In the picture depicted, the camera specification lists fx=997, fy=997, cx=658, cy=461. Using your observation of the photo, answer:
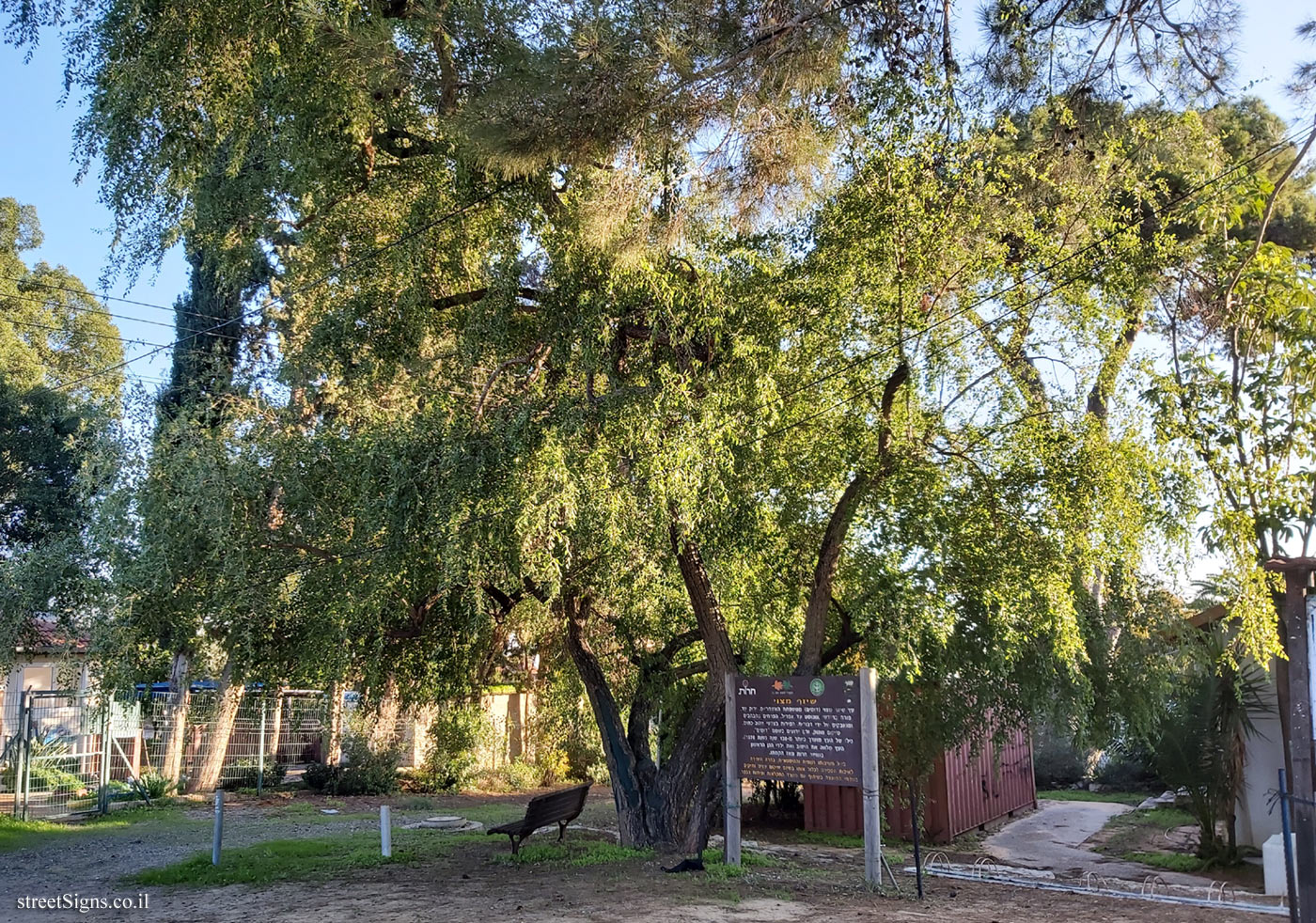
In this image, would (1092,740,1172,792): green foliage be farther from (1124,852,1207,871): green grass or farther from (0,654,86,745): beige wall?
(0,654,86,745): beige wall

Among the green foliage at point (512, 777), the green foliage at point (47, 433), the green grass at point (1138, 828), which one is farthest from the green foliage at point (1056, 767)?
the green foliage at point (47, 433)

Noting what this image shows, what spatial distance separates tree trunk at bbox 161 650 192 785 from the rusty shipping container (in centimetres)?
1227

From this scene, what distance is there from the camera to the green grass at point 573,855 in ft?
35.5

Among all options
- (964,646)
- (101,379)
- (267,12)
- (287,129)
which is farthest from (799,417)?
(101,379)

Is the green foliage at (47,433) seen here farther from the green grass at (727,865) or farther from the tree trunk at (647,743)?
the green grass at (727,865)

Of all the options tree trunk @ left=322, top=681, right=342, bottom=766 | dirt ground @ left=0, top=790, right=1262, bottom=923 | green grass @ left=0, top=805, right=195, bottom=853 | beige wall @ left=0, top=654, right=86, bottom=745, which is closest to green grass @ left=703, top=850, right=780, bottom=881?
dirt ground @ left=0, top=790, right=1262, bottom=923

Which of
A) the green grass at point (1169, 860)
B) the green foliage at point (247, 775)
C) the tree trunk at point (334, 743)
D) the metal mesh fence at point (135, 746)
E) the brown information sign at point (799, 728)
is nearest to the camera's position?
the brown information sign at point (799, 728)

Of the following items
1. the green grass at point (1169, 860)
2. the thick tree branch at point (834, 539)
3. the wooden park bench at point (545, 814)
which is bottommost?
the green grass at point (1169, 860)

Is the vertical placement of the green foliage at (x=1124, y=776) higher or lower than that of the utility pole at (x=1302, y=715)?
lower

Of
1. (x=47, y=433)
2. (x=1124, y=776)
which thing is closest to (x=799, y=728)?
(x=1124, y=776)

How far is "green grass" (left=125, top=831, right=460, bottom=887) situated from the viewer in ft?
32.6

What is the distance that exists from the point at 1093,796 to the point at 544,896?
19.7 meters

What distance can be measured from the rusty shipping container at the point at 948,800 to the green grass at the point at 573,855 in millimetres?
3908

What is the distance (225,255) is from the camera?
10352 mm
